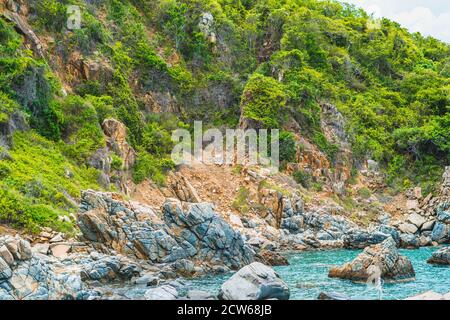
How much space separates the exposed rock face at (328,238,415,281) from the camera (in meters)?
23.2

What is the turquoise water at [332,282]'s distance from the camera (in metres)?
20.0

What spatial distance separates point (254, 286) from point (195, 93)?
3618cm

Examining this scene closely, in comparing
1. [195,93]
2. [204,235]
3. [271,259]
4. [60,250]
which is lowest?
[271,259]

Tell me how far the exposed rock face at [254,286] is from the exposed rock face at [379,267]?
645 cm

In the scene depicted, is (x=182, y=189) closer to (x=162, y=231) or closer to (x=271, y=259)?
(x=271, y=259)

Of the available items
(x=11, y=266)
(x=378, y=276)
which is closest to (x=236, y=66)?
Answer: (x=378, y=276)

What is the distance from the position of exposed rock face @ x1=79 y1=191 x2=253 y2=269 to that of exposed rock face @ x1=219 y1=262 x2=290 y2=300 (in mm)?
7066

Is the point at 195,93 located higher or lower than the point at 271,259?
higher

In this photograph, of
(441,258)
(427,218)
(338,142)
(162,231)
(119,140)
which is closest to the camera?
(162,231)

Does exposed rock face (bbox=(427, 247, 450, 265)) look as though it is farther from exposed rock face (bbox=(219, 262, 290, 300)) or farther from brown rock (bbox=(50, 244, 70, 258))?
brown rock (bbox=(50, 244, 70, 258))

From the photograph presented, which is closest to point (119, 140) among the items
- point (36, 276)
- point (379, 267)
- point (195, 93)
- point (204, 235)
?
point (195, 93)

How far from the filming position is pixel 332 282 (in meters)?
22.6

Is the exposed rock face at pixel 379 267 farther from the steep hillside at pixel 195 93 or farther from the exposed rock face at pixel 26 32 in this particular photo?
the exposed rock face at pixel 26 32

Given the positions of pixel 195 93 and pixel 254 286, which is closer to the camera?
pixel 254 286
